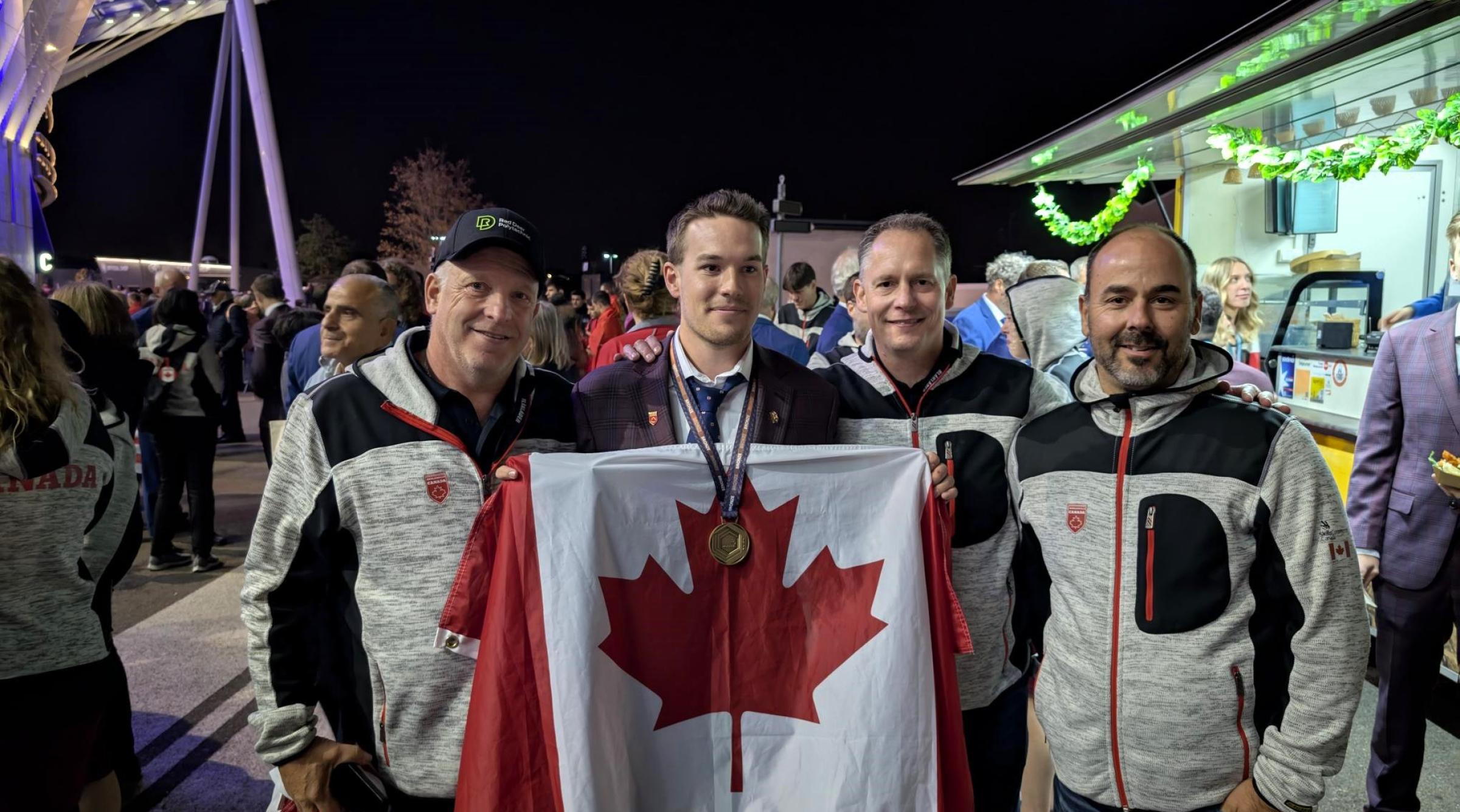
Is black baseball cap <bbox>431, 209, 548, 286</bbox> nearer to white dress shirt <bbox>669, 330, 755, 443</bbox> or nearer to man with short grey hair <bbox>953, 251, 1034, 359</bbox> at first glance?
white dress shirt <bbox>669, 330, 755, 443</bbox>

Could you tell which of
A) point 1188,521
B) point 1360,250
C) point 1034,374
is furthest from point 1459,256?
point 1360,250

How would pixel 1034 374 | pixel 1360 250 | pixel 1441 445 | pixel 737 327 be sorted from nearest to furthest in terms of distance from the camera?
pixel 737 327
pixel 1034 374
pixel 1441 445
pixel 1360 250

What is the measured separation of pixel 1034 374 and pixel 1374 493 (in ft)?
5.36

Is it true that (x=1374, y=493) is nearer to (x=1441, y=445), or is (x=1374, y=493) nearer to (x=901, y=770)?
(x=1441, y=445)

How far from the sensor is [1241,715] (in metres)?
1.78

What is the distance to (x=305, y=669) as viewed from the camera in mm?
1828

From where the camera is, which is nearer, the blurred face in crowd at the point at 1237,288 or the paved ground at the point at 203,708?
the paved ground at the point at 203,708

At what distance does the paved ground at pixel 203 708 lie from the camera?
3334mm

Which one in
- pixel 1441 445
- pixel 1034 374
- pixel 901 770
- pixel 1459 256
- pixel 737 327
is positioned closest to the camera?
pixel 901 770

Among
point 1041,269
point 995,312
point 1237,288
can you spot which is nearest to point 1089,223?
point 1237,288

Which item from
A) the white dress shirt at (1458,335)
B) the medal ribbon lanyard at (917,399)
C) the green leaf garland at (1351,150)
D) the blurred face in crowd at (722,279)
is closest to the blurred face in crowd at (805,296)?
the green leaf garland at (1351,150)

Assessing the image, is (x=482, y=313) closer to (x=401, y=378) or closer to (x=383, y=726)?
(x=401, y=378)

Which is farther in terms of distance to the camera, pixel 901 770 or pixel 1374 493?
pixel 1374 493

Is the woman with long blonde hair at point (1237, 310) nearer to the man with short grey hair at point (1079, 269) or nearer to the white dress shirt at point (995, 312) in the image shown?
the man with short grey hair at point (1079, 269)
